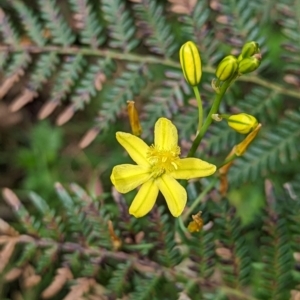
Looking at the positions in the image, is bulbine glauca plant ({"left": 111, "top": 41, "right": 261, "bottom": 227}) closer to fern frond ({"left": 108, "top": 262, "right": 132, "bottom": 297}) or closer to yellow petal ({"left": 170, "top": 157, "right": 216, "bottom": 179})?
yellow petal ({"left": 170, "top": 157, "right": 216, "bottom": 179})

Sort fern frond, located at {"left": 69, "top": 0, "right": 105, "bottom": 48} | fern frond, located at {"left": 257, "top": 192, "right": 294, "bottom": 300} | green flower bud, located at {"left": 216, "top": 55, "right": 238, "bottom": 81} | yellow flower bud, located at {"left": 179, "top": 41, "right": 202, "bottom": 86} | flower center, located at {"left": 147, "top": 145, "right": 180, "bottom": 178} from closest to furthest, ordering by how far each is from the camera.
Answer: green flower bud, located at {"left": 216, "top": 55, "right": 238, "bottom": 81} → yellow flower bud, located at {"left": 179, "top": 41, "right": 202, "bottom": 86} → flower center, located at {"left": 147, "top": 145, "right": 180, "bottom": 178} → fern frond, located at {"left": 257, "top": 192, "right": 294, "bottom": 300} → fern frond, located at {"left": 69, "top": 0, "right": 105, "bottom": 48}

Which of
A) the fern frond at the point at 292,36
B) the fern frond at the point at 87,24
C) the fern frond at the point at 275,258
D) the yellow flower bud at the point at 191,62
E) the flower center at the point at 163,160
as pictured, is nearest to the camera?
the yellow flower bud at the point at 191,62

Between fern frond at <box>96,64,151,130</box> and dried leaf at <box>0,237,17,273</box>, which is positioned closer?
dried leaf at <box>0,237,17,273</box>

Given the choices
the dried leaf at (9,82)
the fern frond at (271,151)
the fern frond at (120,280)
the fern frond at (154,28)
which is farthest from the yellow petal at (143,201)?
the dried leaf at (9,82)

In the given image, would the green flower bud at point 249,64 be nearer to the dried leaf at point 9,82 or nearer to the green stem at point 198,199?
the green stem at point 198,199

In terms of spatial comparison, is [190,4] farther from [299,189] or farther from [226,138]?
[299,189]

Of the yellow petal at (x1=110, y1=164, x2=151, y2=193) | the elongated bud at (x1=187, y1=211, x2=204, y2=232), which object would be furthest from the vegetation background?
the yellow petal at (x1=110, y1=164, x2=151, y2=193)

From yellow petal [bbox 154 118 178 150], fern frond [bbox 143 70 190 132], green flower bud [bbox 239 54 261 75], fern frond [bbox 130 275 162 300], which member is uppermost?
fern frond [bbox 143 70 190 132]
